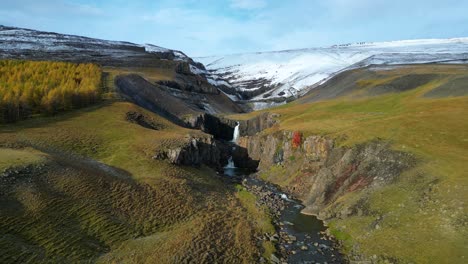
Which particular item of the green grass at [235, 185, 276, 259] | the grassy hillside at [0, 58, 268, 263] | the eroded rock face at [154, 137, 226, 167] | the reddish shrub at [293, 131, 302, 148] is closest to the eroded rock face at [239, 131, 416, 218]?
the reddish shrub at [293, 131, 302, 148]

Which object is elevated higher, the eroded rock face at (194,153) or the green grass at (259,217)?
the eroded rock face at (194,153)

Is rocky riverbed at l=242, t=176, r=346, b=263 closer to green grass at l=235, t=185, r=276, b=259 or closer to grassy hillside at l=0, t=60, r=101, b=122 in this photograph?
green grass at l=235, t=185, r=276, b=259

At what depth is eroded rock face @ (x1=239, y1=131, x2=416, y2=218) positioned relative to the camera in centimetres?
4381

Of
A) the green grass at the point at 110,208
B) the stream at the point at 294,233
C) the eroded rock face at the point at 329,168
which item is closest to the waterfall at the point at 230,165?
the eroded rock face at the point at 329,168

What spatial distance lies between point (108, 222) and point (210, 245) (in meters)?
9.32

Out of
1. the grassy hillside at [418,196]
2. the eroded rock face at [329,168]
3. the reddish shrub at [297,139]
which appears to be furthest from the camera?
the reddish shrub at [297,139]

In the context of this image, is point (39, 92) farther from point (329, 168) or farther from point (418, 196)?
point (418, 196)

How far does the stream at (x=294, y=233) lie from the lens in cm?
3378

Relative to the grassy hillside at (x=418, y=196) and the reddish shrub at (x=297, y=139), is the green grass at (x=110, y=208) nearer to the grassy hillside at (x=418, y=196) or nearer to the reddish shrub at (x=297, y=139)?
the grassy hillside at (x=418, y=196)

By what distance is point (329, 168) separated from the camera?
5009cm

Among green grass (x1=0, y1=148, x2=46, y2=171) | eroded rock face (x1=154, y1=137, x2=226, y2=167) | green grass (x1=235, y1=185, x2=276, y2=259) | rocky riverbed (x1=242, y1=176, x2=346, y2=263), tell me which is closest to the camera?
rocky riverbed (x1=242, y1=176, x2=346, y2=263)

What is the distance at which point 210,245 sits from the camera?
33.4m

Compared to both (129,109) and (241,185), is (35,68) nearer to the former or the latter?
(129,109)

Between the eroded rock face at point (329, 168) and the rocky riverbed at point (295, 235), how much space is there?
6.37 ft
